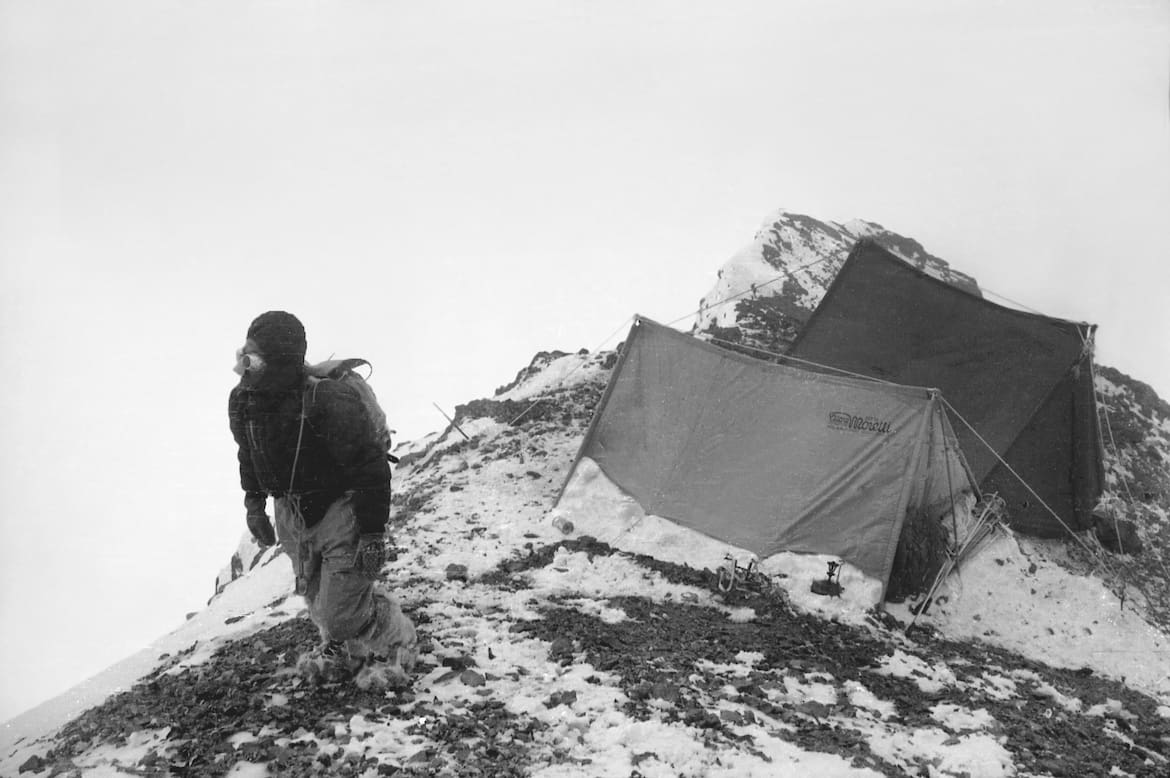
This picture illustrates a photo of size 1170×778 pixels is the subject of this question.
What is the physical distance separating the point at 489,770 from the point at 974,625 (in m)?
4.75

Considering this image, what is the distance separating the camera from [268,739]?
3.32 m

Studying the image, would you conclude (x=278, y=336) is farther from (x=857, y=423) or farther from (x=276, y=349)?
(x=857, y=423)

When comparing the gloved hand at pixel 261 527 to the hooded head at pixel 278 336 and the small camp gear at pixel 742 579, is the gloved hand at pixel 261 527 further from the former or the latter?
the small camp gear at pixel 742 579

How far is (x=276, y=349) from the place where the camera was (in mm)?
3543

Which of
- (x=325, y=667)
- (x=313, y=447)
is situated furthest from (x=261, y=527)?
(x=325, y=667)

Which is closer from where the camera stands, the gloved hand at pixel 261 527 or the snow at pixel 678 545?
the gloved hand at pixel 261 527

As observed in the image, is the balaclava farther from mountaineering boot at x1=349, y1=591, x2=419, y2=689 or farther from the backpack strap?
mountaineering boot at x1=349, y1=591, x2=419, y2=689

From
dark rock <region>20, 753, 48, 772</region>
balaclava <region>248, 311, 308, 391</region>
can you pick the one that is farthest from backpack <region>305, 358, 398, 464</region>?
dark rock <region>20, 753, 48, 772</region>

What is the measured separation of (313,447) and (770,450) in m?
4.54

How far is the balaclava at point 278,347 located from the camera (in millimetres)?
3539

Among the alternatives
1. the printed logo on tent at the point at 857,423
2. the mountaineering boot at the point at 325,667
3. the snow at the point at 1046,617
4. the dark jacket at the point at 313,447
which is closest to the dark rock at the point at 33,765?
the mountaineering boot at the point at 325,667

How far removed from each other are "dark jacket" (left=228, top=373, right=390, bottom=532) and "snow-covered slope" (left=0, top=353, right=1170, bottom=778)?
3.14 ft

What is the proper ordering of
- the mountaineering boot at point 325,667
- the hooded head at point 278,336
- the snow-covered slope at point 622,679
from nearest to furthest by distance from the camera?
the snow-covered slope at point 622,679 < the hooded head at point 278,336 < the mountaineering boot at point 325,667

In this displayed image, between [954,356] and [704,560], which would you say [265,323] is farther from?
[954,356]
